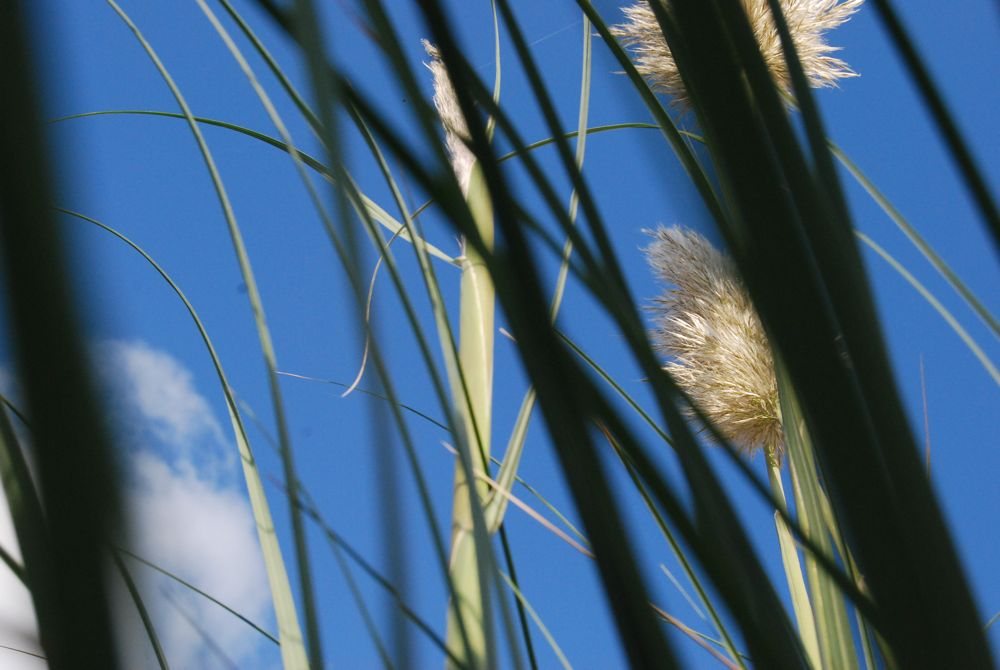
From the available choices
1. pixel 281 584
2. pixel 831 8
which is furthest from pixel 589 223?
pixel 831 8

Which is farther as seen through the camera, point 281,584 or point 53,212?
point 281,584

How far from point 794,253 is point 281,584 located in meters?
0.34

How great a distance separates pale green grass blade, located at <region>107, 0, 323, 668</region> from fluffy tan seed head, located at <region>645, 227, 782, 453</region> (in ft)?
1.44

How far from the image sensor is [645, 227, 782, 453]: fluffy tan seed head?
76 cm

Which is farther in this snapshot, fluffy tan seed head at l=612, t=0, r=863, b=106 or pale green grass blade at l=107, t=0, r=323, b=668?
fluffy tan seed head at l=612, t=0, r=863, b=106

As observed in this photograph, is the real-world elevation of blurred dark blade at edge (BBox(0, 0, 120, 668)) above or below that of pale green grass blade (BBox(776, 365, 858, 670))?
above

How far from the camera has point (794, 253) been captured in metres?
0.16

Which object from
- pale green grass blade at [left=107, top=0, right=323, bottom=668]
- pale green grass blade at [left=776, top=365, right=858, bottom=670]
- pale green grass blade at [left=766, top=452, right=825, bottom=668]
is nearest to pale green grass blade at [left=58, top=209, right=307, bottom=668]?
pale green grass blade at [left=107, top=0, right=323, bottom=668]

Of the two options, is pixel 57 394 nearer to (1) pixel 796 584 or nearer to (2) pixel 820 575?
(2) pixel 820 575

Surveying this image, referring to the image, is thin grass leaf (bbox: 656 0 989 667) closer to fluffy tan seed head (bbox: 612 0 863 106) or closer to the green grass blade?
the green grass blade

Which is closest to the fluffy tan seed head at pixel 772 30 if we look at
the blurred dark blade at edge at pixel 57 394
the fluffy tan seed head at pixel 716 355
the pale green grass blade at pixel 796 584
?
the fluffy tan seed head at pixel 716 355

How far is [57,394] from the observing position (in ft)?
0.28

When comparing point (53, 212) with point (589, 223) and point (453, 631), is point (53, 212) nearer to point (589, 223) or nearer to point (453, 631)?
point (589, 223)

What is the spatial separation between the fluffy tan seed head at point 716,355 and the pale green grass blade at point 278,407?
0.44m
